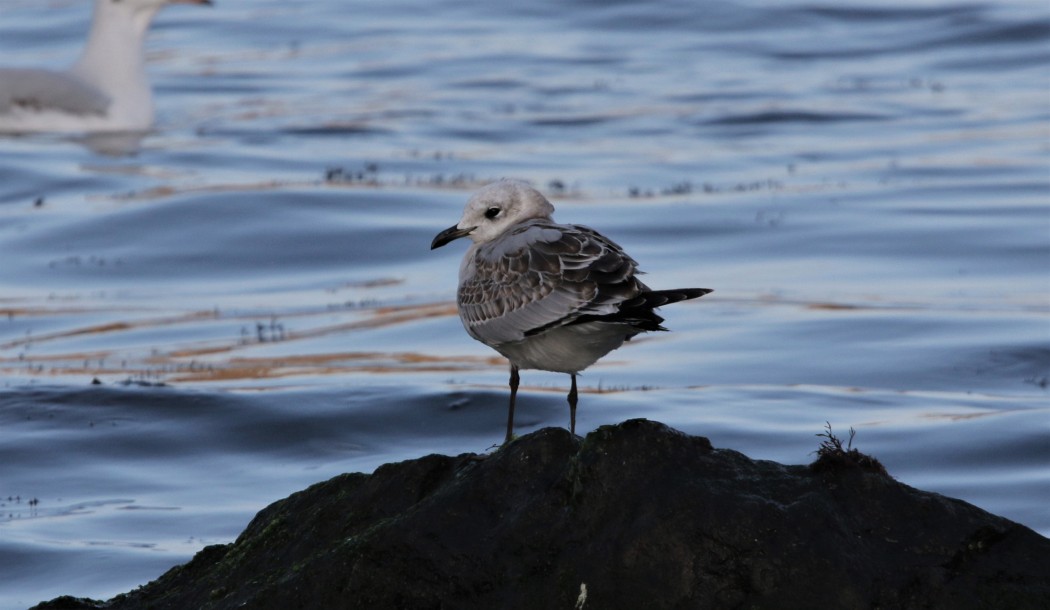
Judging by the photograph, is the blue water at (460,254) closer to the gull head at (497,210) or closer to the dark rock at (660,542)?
the gull head at (497,210)

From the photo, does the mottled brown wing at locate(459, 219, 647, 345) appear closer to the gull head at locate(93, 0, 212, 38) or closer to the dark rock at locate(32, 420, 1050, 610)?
the dark rock at locate(32, 420, 1050, 610)

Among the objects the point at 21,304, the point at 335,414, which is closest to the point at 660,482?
the point at 335,414

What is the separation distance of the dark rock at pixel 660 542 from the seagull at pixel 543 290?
4.14ft

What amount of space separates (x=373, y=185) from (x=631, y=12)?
62.3 feet

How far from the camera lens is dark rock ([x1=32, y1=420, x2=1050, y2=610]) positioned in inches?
208

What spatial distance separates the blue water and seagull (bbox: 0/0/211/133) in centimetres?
38

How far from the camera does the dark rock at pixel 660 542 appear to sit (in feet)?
17.3

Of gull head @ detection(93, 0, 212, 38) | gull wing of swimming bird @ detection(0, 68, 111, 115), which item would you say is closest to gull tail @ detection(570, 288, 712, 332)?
gull wing of swimming bird @ detection(0, 68, 111, 115)

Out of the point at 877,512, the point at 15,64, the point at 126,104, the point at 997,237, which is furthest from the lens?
the point at 15,64

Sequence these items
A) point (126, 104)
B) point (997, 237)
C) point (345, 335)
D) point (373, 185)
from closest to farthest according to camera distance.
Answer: point (345, 335), point (997, 237), point (373, 185), point (126, 104)

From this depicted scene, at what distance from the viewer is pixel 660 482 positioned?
549cm

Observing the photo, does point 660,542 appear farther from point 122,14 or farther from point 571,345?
point 122,14

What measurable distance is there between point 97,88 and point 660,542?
2243 cm

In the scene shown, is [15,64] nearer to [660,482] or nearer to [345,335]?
[345,335]
